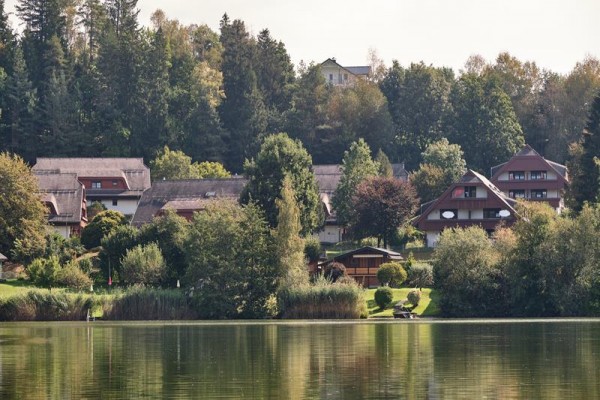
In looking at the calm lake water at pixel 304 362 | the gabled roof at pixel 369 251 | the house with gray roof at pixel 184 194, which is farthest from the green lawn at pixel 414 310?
the house with gray roof at pixel 184 194

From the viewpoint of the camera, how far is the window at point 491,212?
13862 cm

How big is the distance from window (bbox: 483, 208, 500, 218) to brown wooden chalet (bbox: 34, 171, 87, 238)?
39.3 metres

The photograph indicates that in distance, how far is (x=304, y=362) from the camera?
59.3m

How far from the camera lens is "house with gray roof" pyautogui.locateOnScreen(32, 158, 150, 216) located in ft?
521

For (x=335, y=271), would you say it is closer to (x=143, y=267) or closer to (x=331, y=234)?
(x=143, y=267)

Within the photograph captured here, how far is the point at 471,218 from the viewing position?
455 ft

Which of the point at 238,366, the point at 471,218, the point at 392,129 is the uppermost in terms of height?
the point at 392,129

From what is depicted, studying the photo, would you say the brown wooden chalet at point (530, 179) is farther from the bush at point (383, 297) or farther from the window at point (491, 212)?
the bush at point (383, 297)

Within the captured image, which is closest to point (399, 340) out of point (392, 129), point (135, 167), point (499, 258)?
point (499, 258)

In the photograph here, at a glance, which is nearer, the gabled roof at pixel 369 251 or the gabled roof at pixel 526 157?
the gabled roof at pixel 369 251

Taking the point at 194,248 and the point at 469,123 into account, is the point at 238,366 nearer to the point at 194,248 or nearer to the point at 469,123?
the point at 194,248

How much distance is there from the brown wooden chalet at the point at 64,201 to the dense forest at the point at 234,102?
1964 cm

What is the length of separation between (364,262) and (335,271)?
3.94 metres

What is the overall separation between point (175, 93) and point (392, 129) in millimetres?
26782
